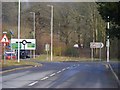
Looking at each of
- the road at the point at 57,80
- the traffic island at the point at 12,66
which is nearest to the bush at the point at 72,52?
the traffic island at the point at 12,66

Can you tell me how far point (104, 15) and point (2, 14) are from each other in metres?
50.9

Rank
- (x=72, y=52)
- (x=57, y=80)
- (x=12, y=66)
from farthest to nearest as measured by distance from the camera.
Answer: (x=72, y=52) < (x=12, y=66) < (x=57, y=80)

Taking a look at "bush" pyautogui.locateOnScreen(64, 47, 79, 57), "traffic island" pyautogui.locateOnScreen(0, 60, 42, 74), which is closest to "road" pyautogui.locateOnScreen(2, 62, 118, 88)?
"traffic island" pyautogui.locateOnScreen(0, 60, 42, 74)

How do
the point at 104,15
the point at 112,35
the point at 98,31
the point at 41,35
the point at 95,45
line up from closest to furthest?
the point at 104,15 → the point at 112,35 → the point at 95,45 → the point at 98,31 → the point at 41,35

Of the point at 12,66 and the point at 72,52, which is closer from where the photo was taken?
the point at 12,66

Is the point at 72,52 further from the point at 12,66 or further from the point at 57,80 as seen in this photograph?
the point at 57,80

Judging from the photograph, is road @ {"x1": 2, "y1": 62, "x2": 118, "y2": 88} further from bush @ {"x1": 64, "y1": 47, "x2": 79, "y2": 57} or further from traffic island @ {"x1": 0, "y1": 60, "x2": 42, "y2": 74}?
bush @ {"x1": 64, "y1": 47, "x2": 79, "y2": 57}

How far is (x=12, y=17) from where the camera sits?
85.4m

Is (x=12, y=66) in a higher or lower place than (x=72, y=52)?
lower

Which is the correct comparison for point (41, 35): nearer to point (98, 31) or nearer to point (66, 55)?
point (66, 55)

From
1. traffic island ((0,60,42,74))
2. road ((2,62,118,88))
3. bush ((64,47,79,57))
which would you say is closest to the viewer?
road ((2,62,118,88))

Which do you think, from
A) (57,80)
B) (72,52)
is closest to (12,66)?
(57,80)

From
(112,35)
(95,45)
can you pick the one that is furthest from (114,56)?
(112,35)

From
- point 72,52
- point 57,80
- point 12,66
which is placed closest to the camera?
point 57,80
